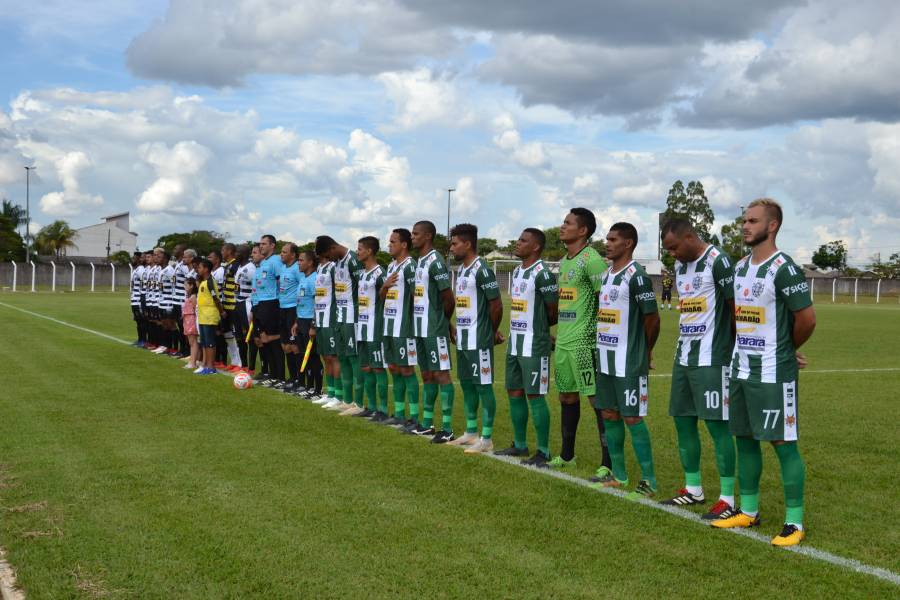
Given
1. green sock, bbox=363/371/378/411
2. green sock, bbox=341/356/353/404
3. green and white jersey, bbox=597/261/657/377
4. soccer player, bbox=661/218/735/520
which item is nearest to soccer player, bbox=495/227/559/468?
green and white jersey, bbox=597/261/657/377

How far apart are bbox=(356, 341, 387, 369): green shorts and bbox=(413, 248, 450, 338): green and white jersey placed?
3.35 ft

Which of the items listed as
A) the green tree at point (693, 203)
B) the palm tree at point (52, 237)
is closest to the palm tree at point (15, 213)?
the palm tree at point (52, 237)

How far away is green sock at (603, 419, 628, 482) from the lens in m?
7.00

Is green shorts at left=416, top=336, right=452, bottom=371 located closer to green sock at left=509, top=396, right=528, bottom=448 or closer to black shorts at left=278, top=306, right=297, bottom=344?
green sock at left=509, top=396, right=528, bottom=448

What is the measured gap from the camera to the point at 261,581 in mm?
4852

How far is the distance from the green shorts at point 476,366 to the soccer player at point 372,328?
1.75 metres

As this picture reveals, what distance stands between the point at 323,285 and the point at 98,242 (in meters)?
125

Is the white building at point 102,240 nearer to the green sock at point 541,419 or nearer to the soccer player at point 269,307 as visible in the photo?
the soccer player at point 269,307

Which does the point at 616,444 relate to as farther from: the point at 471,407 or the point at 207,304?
the point at 207,304

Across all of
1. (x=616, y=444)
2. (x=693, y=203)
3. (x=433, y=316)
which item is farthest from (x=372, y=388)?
(x=693, y=203)

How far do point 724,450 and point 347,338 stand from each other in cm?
576

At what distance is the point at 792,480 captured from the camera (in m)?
5.69

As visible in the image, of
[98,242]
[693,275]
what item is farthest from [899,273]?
[98,242]

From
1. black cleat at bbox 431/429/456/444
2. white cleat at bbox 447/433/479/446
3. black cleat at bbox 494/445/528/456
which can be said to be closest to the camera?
black cleat at bbox 494/445/528/456
